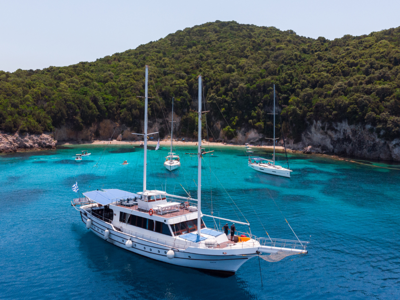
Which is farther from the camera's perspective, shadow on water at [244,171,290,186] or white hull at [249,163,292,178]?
white hull at [249,163,292,178]

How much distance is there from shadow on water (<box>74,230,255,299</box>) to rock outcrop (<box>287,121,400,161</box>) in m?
68.4

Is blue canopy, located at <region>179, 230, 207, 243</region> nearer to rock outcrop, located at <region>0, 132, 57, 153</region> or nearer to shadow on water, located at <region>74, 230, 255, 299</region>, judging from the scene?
shadow on water, located at <region>74, 230, 255, 299</region>

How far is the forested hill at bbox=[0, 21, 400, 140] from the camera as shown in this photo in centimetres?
7719

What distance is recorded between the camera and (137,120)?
367ft

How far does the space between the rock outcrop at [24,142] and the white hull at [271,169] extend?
65090 millimetres

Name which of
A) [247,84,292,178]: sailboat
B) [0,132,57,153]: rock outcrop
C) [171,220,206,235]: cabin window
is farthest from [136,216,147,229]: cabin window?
[0,132,57,153]: rock outcrop

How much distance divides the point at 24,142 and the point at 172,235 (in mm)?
79718

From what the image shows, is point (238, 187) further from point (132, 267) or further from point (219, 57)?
point (219, 57)

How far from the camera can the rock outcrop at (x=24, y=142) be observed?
77125 millimetres

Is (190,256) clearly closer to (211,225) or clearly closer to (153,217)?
(153,217)

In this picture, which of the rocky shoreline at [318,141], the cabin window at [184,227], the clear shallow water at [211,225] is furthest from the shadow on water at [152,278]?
the rocky shoreline at [318,141]

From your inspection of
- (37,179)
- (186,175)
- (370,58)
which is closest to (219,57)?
(370,58)

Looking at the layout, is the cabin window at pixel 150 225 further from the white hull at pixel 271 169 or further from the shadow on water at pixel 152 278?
the white hull at pixel 271 169

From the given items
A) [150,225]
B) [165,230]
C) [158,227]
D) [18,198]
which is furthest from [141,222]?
[18,198]
